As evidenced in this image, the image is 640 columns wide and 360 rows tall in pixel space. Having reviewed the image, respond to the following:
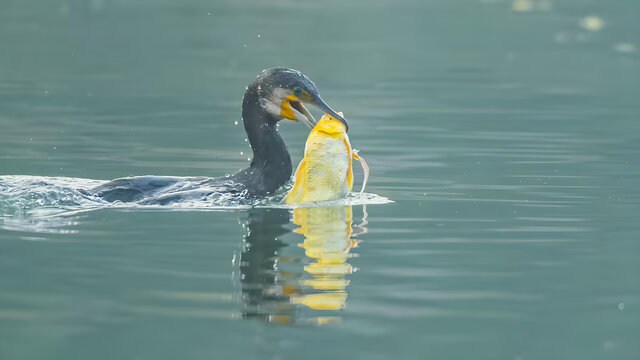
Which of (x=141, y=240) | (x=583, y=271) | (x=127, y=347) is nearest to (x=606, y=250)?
(x=583, y=271)

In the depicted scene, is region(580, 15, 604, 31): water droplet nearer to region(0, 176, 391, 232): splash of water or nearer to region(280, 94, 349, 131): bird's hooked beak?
region(280, 94, 349, 131): bird's hooked beak

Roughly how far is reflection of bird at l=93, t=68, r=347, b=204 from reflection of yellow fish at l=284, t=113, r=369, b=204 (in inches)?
7.1

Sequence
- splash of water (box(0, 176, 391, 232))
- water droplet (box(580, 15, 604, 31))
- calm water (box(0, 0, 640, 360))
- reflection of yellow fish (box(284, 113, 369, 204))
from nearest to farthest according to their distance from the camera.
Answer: calm water (box(0, 0, 640, 360)) → splash of water (box(0, 176, 391, 232)) → reflection of yellow fish (box(284, 113, 369, 204)) → water droplet (box(580, 15, 604, 31))

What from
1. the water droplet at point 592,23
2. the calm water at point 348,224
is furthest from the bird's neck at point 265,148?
the water droplet at point 592,23

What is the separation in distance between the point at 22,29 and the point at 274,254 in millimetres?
22511

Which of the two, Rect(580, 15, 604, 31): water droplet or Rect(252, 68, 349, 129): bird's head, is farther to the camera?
Rect(580, 15, 604, 31): water droplet

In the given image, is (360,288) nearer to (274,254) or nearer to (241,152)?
(274,254)

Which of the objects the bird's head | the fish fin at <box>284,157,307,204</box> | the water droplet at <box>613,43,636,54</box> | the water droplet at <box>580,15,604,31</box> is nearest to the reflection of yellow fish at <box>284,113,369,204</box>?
the fish fin at <box>284,157,307,204</box>

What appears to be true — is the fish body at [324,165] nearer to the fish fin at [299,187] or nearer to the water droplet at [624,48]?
the fish fin at [299,187]

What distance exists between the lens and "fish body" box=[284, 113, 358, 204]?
10.1 meters

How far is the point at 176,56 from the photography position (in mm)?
25453

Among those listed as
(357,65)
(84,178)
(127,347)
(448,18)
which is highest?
(448,18)

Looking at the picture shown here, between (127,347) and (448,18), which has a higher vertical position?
(448,18)

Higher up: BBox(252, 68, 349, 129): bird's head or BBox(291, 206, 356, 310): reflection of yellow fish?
BBox(252, 68, 349, 129): bird's head
